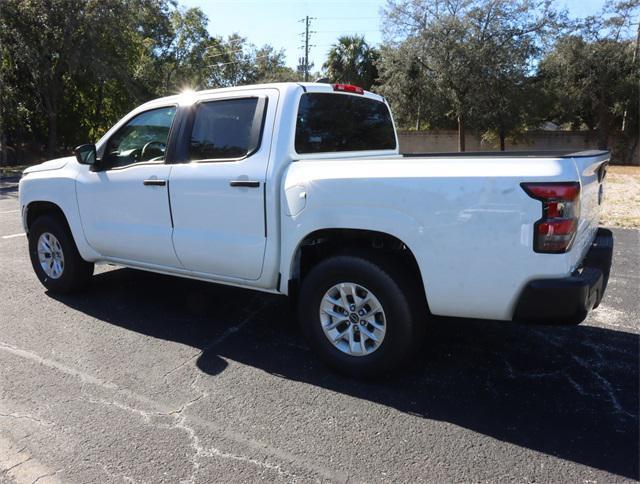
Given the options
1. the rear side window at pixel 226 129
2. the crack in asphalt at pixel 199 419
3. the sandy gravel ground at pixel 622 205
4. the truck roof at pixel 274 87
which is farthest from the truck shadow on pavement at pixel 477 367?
the sandy gravel ground at pixel 622 205

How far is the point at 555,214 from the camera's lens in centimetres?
270

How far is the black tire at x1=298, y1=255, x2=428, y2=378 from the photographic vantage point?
10.5 ft

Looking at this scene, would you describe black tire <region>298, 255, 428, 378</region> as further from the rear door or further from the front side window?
the front side window

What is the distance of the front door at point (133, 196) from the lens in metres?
4.29

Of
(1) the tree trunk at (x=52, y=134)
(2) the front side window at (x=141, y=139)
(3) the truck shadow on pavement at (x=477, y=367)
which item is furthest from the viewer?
(1) the tree trunk at (x=52, y=134)

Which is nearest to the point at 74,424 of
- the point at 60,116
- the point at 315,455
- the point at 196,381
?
the point at 196,381

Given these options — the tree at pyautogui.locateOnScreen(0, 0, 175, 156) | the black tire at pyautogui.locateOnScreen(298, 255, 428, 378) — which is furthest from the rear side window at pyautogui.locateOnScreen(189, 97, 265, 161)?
the tree at pyautogui.locateOnScreen(0, 0, 175, 156)

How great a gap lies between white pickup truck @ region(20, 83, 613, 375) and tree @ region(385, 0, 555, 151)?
23.8 meters

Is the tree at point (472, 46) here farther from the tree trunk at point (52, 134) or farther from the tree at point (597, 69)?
the tree trunk at point (52, 134)

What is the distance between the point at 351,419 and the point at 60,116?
1211 inches

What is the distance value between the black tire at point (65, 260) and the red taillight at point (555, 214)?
14.1 ft

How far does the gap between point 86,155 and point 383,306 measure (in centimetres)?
315

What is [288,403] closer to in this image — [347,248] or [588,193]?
[347,248]

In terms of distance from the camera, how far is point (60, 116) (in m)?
28.8
